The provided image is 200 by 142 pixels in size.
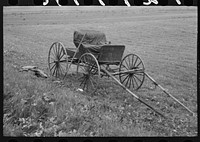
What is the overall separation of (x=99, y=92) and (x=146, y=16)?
1279 centimetres

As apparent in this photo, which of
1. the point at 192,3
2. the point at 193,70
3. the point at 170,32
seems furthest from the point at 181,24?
the point at 192,3

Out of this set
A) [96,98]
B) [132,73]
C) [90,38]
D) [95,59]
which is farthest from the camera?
[90,38]

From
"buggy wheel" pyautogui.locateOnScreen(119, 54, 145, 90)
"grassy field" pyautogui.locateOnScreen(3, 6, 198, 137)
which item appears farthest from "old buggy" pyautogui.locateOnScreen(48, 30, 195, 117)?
"grassy field" pyautogui.locateOnScreen(3, 6, 198, 137)

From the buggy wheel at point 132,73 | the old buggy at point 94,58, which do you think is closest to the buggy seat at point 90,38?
the old buggy at point 94,58

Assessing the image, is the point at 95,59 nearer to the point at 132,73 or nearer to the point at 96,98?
the point at 96,98

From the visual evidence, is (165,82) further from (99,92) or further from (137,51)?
(137,51)

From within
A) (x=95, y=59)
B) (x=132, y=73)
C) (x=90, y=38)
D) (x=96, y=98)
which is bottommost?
(x=96, y=98)

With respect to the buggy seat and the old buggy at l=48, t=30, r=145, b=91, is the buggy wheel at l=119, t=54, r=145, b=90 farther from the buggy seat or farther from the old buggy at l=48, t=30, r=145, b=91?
the buggy seat

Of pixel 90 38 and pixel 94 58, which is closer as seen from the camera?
pixel 94 58

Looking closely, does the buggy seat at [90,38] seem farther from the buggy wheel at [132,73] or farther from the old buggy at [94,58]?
the buggy wheel at [132,73]

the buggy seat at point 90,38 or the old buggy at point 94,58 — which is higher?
the buggy seat at point 90,38

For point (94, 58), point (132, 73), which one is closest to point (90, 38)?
point (94, 58)

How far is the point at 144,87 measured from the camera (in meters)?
9.01

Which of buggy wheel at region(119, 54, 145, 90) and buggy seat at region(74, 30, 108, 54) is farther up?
buggy seat at region(74, 30, 108, 54)
